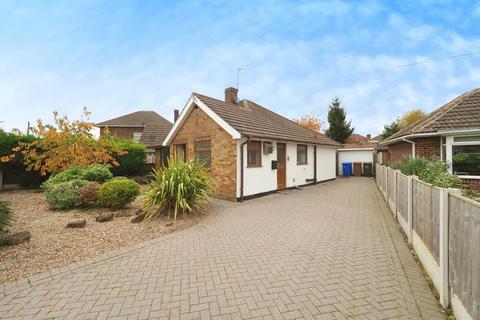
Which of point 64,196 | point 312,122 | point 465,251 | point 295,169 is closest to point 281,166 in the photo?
point 295,169

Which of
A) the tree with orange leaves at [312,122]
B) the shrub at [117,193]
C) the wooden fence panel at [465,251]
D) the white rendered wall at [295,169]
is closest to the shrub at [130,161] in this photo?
the shrub at [117,193]

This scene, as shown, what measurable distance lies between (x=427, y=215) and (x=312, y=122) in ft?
122

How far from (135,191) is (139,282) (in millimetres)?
5269

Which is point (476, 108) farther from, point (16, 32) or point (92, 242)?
point (16, 32)

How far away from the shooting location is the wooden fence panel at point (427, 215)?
3.27m

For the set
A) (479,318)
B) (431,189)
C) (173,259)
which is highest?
(431,189)

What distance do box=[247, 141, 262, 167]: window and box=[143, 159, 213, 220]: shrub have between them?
317 centimetres

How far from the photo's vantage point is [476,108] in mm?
10062

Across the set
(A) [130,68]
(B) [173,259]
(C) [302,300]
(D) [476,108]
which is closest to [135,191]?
(B) [173,259]

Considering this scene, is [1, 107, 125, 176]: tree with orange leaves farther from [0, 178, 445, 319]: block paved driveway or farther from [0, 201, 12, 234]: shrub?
[0, 178, 445, 319]: block paved driveway

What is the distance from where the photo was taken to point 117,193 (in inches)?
310

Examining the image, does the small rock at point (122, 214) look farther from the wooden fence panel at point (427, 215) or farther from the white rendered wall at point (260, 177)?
the wooden fence panel at point (427, 215)

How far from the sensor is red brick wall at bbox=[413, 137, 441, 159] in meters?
9.98

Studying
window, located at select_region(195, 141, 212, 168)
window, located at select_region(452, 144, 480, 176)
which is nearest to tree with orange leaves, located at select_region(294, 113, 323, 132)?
window, located at select_region(452, 144, 480, 176)
